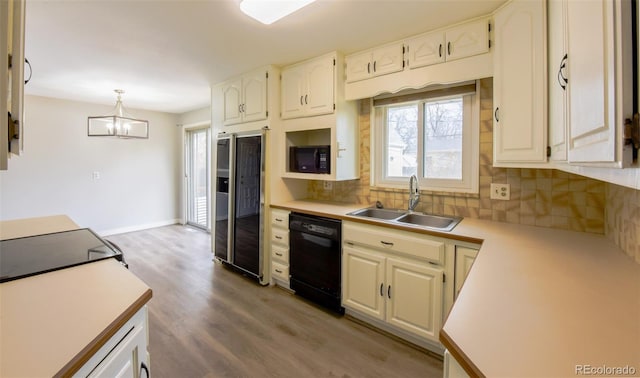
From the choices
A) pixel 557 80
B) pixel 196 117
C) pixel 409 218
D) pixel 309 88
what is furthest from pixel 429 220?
pixel 196 117

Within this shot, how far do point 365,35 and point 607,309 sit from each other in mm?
2137

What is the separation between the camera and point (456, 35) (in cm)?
195

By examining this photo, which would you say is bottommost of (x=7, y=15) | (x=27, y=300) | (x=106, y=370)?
(x=106, y=370)

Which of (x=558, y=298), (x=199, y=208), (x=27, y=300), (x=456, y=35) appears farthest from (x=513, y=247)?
(x=199, y=208)

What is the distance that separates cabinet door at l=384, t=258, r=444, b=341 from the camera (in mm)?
1812

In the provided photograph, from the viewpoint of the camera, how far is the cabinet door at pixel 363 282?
2.08m

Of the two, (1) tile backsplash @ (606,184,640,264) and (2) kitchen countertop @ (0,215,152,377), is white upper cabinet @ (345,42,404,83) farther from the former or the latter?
(2) kitchen countertop @ (0,215,152,377)

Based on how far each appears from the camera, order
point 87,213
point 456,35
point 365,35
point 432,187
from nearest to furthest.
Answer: point 456,35 < point 365,35 < point 432,187 < point 87,213

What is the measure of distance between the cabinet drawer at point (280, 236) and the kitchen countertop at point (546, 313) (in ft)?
5.87

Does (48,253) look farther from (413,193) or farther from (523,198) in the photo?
(523,198)

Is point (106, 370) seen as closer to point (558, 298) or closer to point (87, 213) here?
point (558, 298)

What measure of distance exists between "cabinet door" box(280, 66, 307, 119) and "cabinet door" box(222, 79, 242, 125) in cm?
58

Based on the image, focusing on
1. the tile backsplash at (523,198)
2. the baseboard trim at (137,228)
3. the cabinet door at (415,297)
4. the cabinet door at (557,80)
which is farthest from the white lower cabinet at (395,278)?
the baseboard trim at (137,228)

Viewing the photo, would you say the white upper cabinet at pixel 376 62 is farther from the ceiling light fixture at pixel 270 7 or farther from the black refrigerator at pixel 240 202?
the black refrigerator at pixel 240 202
